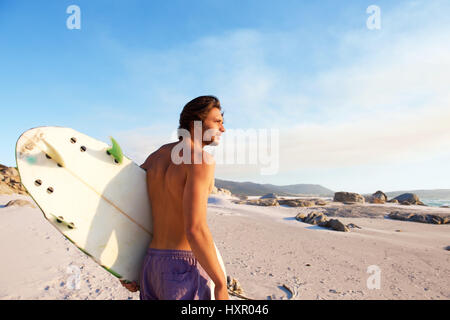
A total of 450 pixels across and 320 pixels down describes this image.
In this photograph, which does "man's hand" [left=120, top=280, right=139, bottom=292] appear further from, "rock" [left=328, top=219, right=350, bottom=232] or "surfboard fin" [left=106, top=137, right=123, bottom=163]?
"rock" [left=328, top=219, right=350, bottom=232]

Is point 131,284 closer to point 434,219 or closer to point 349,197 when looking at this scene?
point 434,219

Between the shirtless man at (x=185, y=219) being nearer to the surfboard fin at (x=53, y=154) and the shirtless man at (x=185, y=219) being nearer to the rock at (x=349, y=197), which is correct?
the surfboard fin at (x=53, y=154)

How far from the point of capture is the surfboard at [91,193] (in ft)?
5.59

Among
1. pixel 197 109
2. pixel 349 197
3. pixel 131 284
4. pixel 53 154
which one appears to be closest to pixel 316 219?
pixel 131 284

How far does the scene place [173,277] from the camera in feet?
4.83

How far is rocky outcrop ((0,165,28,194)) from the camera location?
14.4 metres

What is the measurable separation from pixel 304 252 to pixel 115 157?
5.21 meters

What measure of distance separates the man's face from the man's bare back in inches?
9.0

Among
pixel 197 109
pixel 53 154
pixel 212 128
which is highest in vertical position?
pixel 197 109

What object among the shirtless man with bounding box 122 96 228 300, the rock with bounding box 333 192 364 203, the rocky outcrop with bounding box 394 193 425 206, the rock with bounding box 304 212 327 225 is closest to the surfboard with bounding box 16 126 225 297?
the shirtless man with bounding box 122 96 228 300

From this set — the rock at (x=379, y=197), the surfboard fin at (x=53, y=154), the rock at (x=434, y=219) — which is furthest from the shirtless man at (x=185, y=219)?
the rock at (x=379, y=197)

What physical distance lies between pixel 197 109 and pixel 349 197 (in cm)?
2167

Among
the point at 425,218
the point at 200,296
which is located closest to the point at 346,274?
the point at 200,296
